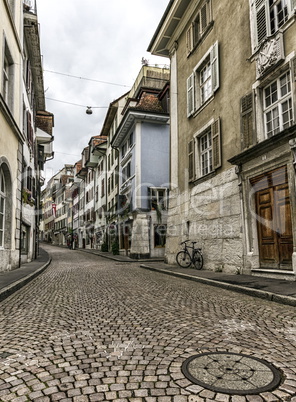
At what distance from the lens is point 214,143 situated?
12.5m

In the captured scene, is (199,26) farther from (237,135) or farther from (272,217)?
(272,217)

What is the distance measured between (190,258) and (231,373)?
1107cm

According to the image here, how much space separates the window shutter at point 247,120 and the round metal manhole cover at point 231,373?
8.41 meters

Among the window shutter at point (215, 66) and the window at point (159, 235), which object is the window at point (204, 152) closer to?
the window shutter at point (215, 66)

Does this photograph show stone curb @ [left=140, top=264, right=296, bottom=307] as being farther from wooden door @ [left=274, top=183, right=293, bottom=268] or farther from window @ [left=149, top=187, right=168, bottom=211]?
window @ [left=149, top=187, right=168, bottom=211]

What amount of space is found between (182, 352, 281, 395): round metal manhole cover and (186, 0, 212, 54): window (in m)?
13.6

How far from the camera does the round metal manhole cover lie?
2479 millimetres

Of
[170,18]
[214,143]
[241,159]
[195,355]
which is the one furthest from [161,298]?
[170,18]

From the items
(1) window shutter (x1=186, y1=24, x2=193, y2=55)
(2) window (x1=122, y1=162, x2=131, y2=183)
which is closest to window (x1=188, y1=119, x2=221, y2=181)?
(1) window shutter (x1=186, y1=24, x2=193, y2=55)

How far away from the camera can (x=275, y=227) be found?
9.66 metres

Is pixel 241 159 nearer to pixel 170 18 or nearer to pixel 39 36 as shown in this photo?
pixel 170 18

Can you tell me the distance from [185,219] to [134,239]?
879 cm

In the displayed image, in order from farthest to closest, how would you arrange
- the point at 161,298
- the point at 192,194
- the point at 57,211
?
the point at 57,211
the point at 192,194
the point at 161,298

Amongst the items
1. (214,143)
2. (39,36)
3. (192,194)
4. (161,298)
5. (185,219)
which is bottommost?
(161,298)
